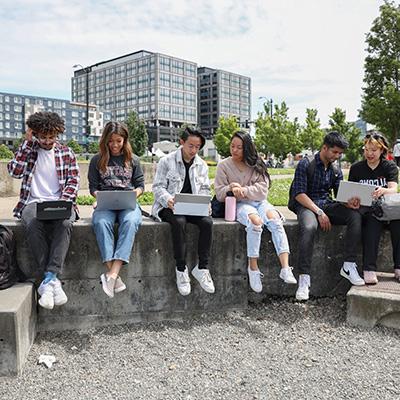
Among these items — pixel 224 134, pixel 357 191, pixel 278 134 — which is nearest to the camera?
pixel 357 191

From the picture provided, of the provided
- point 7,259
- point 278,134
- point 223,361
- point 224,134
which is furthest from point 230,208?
point 224,134

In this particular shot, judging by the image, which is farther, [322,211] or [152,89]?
[152,89]

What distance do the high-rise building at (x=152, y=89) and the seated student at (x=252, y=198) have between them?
401 feet

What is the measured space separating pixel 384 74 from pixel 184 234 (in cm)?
Answer: 2139

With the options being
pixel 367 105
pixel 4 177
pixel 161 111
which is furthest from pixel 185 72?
pixel 4 177

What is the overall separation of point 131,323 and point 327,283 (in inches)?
84.5

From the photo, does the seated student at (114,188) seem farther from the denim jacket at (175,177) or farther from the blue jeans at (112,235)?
the denim jacket at (175,177)

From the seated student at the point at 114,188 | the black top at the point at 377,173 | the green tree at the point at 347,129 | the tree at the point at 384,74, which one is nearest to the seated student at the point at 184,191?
the seated student at the point at 114,188

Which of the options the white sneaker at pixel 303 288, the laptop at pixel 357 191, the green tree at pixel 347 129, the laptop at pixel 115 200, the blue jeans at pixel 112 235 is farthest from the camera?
the green tree at pixel 347 129

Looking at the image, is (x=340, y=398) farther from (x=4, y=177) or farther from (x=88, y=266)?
(x=4, y=177)

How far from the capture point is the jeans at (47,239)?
3859mm

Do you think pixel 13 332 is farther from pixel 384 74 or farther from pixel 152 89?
pixel 152 89

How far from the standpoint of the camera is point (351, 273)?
446 cm

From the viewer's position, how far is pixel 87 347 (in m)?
3.88
